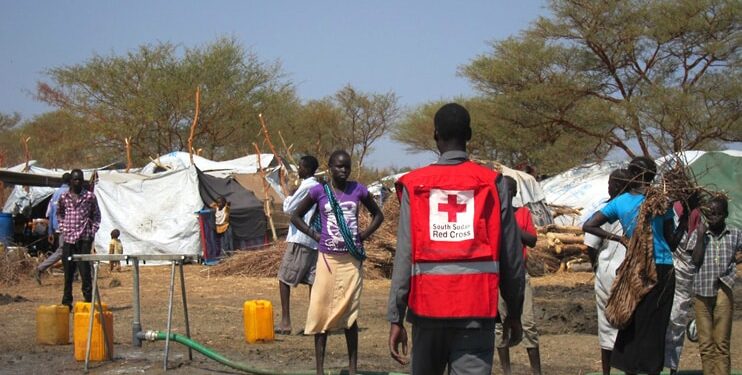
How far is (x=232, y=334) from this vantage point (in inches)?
380

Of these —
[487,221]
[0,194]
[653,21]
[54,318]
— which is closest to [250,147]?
[653,21]

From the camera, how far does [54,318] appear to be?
8.68m

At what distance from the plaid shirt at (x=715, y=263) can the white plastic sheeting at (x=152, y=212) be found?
1478cm

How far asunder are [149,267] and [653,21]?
1966cm

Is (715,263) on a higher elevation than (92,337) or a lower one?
higher

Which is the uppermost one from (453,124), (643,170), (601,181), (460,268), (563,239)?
(601,181)

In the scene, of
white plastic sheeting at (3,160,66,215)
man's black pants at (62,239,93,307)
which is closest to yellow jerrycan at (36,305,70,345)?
man's black pants at (62,239,93,307)

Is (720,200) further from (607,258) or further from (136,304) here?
(136,304)

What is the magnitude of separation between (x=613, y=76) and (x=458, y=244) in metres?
30.2

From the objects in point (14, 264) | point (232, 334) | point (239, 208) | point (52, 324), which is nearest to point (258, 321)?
point (232, 334)

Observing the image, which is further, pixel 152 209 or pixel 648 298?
pixel 152 209

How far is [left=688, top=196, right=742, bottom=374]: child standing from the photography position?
653 cm

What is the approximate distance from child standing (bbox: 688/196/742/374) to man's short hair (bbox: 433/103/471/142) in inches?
117

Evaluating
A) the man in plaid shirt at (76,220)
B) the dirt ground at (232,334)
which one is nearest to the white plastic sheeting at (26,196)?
the dirt ground at (232,334)
